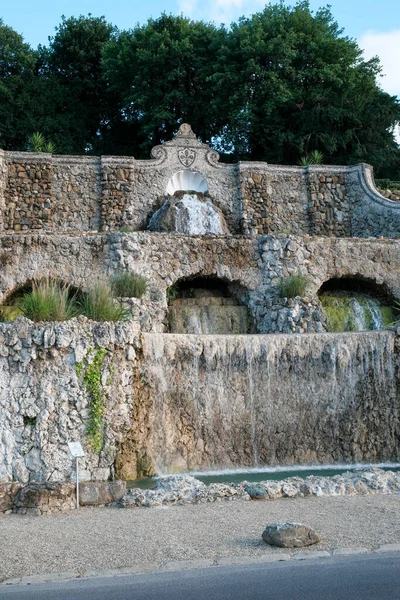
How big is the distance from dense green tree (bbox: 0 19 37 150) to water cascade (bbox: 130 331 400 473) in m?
17.5

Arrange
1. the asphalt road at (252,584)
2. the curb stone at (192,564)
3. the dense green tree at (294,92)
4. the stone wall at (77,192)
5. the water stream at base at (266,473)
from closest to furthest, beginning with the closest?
the asphalt road at (252,584), the curb stone at (192,564), the water stream at base at (266,473), the stone wall at (77,192), the dense green tree at (294,92)

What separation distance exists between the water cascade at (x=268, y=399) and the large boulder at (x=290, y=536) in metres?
5.45

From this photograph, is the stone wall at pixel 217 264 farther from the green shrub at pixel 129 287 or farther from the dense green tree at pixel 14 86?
the dense green tree at pixel 14 86

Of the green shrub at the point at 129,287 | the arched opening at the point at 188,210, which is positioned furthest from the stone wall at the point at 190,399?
the arched opening at the point at 188,210

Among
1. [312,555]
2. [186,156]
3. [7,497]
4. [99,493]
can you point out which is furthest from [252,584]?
[186,156]

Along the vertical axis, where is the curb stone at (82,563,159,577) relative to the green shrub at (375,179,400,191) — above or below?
below

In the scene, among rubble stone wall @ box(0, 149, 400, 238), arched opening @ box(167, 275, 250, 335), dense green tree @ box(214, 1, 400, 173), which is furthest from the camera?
dense green tree @ box(214, 1, 400, 173)

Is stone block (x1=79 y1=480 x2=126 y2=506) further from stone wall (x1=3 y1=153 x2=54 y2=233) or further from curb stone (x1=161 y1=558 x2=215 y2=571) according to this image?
stone wall (x1=3 y1=153 x2=54 y2=233)

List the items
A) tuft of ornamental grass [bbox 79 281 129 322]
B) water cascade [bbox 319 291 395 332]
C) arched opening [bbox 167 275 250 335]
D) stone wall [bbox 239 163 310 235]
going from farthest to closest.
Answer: stone wall [bbox 239 163 310 235] < water cascade [bbox 319 291 395 332] < arched opening [bbox 167 275 250 335] < tuft of ornamental grass [bbox 79 281 129 322]

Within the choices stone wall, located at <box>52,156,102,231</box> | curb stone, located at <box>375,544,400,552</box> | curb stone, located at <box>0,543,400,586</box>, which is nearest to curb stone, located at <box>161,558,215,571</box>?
curb stone, located at <box>0,543,400,586</box>

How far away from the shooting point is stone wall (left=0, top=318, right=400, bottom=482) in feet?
33.4

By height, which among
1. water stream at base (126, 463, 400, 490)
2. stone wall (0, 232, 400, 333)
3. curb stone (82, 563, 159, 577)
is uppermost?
stone wall (0, 232, 400, 333)

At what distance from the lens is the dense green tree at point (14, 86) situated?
2695cm

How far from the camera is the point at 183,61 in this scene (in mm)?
26734
